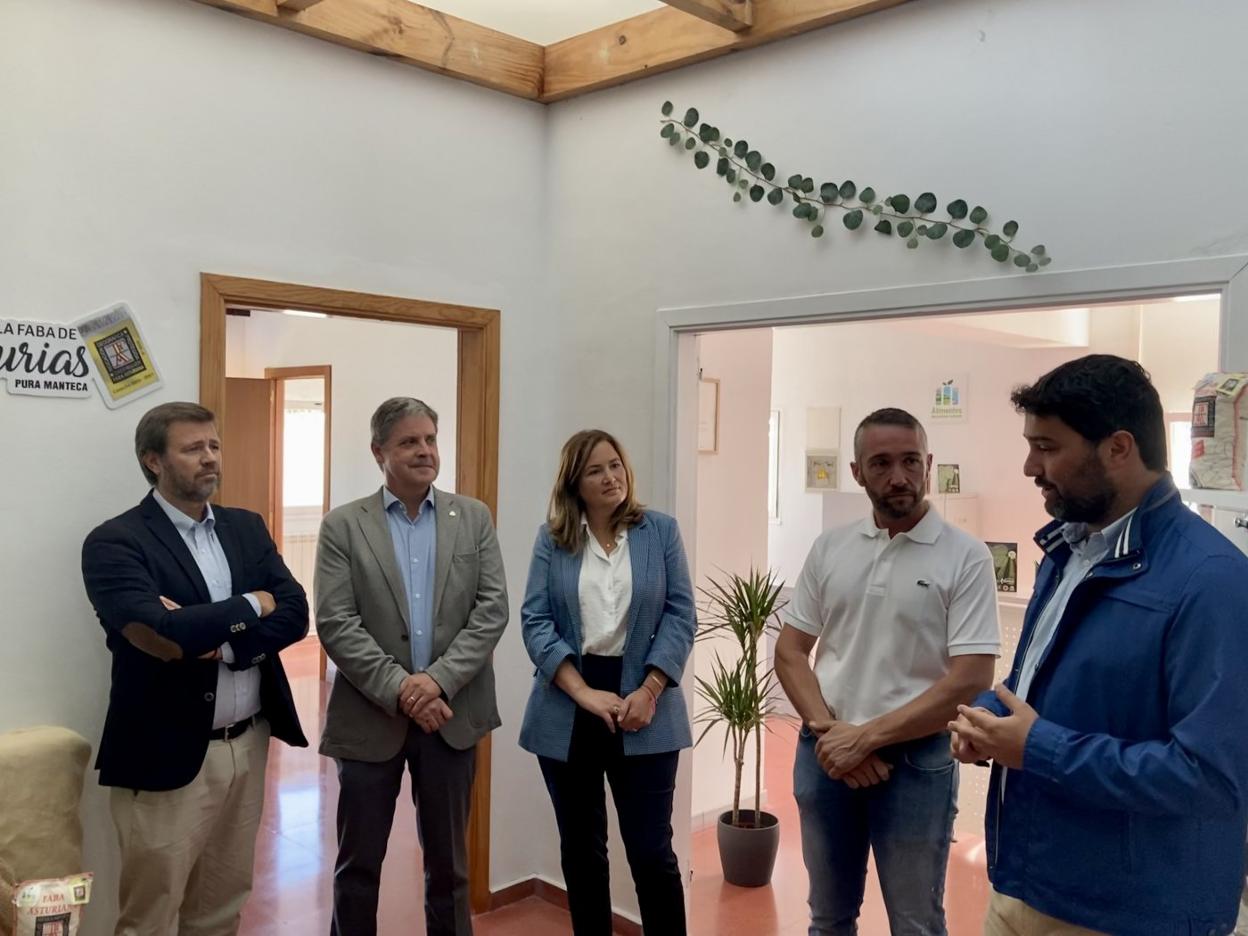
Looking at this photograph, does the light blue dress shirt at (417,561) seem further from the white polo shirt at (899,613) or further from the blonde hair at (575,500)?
the white polo shirt at (899,613)

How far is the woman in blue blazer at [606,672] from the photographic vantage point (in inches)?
98.6

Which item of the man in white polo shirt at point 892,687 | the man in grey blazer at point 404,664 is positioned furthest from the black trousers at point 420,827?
the man in white polo shirt at point 892,687

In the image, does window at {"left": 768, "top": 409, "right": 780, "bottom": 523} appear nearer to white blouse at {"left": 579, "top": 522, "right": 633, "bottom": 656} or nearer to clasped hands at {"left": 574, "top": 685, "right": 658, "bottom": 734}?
white blouse at {"left": 579, "top": 522, "right": 633, "bottom": 656}

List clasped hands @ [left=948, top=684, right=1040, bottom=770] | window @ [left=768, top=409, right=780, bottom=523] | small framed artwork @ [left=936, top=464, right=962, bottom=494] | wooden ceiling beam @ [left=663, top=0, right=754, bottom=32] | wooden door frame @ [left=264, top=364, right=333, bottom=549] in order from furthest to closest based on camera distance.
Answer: window @ [left=768, top=409, right=780, bottom=523]
small framed artwork @ [left=936, top=464, right=962, bottom=494]
wooden door frame @ [left=264, top=364, right=333, bottom=549]
wooden ceiling beam @ [left=663, top=0, right=754, bottom=32]
clasped hands @ [left=948, top=684, right=1040, bottom=770]

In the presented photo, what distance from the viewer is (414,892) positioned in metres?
3.67

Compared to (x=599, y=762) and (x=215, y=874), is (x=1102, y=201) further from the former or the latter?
(x=215, y=874)

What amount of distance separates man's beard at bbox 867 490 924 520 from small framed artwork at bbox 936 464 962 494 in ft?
18.4

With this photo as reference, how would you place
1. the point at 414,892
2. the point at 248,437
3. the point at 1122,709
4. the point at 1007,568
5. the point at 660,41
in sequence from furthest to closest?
the point at 248,437 → the point at 1007,568 → the point at 414,892 → the point at 660,41 → the point at 1122,709

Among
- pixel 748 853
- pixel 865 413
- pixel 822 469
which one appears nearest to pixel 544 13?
pixel 748 853

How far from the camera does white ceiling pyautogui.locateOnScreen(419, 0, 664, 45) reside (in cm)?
334

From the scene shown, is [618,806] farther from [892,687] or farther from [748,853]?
[748,853]

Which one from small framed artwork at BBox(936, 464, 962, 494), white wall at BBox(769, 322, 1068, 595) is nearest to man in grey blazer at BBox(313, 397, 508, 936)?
white wall at BBox(769, 322, 1068, 595)

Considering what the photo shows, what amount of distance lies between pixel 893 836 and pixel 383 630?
4.29 ft

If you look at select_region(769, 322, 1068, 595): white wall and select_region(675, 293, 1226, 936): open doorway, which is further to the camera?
select_region(769, 322, 1068, 595): white wall
